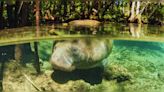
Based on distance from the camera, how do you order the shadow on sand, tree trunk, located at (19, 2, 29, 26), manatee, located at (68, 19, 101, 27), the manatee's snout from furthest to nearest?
manatee, located at (68, 19, 101, 27) → tree trunk, located at (19, 2, 29, 26) → the manatee's snout → the shadow on sand

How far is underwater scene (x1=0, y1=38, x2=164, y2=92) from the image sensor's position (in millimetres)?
4840

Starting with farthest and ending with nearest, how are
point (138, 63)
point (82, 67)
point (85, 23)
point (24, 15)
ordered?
1. point (85, 23)
2. point (24, 15)
3. point (138, 63)
4. point (82, 67)

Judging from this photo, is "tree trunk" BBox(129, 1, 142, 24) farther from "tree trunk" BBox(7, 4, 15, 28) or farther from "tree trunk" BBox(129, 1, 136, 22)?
"tree trunk" BBox(7, 4, 15, 28)

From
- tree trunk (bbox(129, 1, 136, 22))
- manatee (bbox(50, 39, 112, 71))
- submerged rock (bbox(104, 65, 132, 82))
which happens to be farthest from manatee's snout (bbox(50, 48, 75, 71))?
tree trunk (bbox(129, 1, 136, 22))

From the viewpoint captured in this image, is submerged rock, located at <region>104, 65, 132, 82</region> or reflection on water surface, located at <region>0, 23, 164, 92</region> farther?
submerged rock, located at <region>104, 65, 132, 82</region>

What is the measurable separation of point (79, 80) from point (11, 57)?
1071 millimetres

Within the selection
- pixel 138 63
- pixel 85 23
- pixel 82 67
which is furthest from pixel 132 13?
pixel 82 67

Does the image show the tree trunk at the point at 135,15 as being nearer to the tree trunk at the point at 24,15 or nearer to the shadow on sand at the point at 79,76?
the tree trunk at the point at 24,15

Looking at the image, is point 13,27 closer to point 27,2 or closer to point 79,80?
point 27,2

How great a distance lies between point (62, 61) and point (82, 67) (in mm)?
313

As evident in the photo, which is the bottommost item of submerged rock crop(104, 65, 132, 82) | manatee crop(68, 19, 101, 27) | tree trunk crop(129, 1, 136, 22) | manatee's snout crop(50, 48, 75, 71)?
submerged rock crop(104, 65, 132, 82)

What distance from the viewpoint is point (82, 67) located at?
5250mm

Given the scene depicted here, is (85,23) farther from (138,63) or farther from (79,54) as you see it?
(79,54)

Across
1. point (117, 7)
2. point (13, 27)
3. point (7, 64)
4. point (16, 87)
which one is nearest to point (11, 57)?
point (7, 64)
